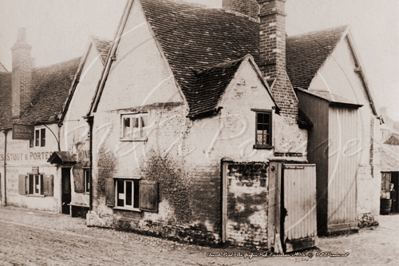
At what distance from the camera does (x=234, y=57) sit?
1515 cm

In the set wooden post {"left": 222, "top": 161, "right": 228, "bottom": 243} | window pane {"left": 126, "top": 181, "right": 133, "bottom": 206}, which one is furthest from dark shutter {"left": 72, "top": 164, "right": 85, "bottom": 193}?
wooden post {"left": 222, "top": 161, "right": 228, "bottom": 243}

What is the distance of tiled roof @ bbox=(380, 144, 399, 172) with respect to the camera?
20.6 m

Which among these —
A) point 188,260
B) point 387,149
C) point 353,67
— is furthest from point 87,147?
point 387,149

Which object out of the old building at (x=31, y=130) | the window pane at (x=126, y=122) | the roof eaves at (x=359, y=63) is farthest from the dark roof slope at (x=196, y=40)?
the old building at (x=31, y=130)

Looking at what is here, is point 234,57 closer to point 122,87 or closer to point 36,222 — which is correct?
point 122,87

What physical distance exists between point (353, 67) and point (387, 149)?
7.61 meters

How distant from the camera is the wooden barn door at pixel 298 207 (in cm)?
1091

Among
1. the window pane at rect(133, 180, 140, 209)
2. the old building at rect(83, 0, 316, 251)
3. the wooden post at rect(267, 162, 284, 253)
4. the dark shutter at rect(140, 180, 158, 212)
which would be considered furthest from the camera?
the window pane at rect(133, 180, 140, 209)

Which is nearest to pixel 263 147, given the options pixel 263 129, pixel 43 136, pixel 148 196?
pixel 263 129

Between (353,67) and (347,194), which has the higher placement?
(353,67)

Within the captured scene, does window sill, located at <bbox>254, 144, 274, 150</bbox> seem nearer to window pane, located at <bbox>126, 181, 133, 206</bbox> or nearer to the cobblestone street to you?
the cobblestone street

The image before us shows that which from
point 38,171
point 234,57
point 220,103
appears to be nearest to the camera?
point 220,103

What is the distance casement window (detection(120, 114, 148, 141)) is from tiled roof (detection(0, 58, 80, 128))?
22.7 feet

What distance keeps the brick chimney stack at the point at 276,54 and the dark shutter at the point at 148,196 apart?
15.7 feet
